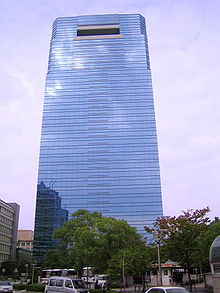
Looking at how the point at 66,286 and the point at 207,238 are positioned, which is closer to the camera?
the point at 66,286

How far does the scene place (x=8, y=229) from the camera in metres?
102

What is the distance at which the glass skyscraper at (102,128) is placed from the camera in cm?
10344

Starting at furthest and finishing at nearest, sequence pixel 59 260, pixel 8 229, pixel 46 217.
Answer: pixel 46 217, pixel 8 229, pixel 59 260

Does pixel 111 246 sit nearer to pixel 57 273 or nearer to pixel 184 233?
pixel 184 233

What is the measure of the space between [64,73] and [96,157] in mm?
40785

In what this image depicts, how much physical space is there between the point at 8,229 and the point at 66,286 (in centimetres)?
8654

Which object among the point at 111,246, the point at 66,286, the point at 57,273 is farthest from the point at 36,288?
the point at 57,273

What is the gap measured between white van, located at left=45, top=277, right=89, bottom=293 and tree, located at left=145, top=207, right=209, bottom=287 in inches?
380

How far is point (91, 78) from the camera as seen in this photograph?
402ft

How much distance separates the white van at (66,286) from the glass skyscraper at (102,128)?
253ft

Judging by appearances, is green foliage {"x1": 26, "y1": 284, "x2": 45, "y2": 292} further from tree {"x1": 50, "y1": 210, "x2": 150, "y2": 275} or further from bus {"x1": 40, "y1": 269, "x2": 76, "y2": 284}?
bus {"x1": 40, "y1": 269, "x2": 76, "y2": 284}

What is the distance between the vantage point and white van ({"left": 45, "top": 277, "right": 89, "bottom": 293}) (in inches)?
908

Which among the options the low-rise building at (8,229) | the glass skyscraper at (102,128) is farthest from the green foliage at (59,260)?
the glass skyscraper at (102,128)

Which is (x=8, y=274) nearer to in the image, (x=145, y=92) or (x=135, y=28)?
(x=145, y=92)
